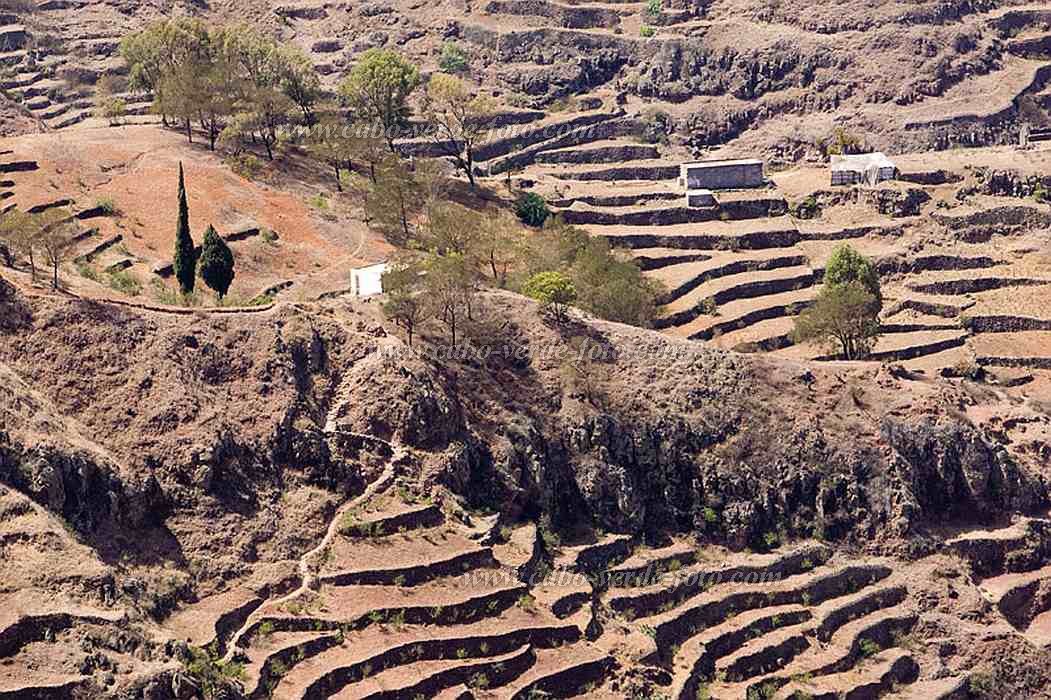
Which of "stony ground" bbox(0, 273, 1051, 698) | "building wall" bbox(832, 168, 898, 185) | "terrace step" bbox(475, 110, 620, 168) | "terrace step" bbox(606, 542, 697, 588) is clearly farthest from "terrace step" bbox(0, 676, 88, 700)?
"building wall" bbox(832, 168, 898, 185)

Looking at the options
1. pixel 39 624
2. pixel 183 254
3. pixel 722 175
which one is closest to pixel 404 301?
pixel 183 254

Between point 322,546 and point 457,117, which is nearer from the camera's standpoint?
point 322,546

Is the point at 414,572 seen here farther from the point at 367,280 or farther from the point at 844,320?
the point at 844,320

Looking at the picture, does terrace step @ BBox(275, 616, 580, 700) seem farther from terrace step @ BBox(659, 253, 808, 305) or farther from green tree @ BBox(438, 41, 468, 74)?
green tree @ BBox(438, 41, 468, 74)

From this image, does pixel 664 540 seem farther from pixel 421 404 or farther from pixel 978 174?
pixel 978 174

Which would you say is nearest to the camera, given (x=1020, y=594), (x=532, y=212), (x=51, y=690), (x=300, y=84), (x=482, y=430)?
(x=51, y=690)

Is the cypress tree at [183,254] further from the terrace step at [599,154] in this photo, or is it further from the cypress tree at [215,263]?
the terrace step at [599,154]
